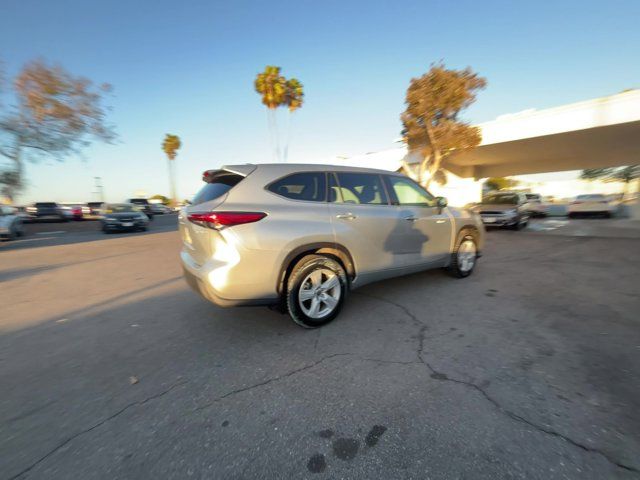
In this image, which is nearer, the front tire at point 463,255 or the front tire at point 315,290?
the front tire at point 315,290

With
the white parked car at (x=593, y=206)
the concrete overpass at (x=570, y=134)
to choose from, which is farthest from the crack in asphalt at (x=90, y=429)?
the white parked car at (x=593, y=206)

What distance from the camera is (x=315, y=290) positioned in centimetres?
325

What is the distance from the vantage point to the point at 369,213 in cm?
366

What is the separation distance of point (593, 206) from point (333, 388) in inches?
933

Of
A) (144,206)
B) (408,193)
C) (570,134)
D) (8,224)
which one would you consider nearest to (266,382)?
(408,193)

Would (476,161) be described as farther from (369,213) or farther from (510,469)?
(510,469)

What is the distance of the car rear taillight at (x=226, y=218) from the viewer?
2.74m

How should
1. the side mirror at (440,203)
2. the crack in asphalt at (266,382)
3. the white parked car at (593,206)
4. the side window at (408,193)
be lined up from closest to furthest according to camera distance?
the crack in asphalt at (266,382) → the side window at (408,193) → the side mirror at (440,203) → the white parked car at (593,206)

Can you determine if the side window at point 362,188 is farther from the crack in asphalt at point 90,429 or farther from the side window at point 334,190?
the crack in asphalt at point 90,429

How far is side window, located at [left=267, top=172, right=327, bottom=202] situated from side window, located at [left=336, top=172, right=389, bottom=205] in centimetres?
29

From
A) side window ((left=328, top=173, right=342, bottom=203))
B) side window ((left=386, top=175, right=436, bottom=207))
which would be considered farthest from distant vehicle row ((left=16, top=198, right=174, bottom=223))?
side window ((left=386, top=175, right=436, bottom=207))

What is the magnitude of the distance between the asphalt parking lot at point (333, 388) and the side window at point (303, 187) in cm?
152

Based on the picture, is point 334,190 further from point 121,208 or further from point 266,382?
point 121,208

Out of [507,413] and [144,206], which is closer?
[507,413]
